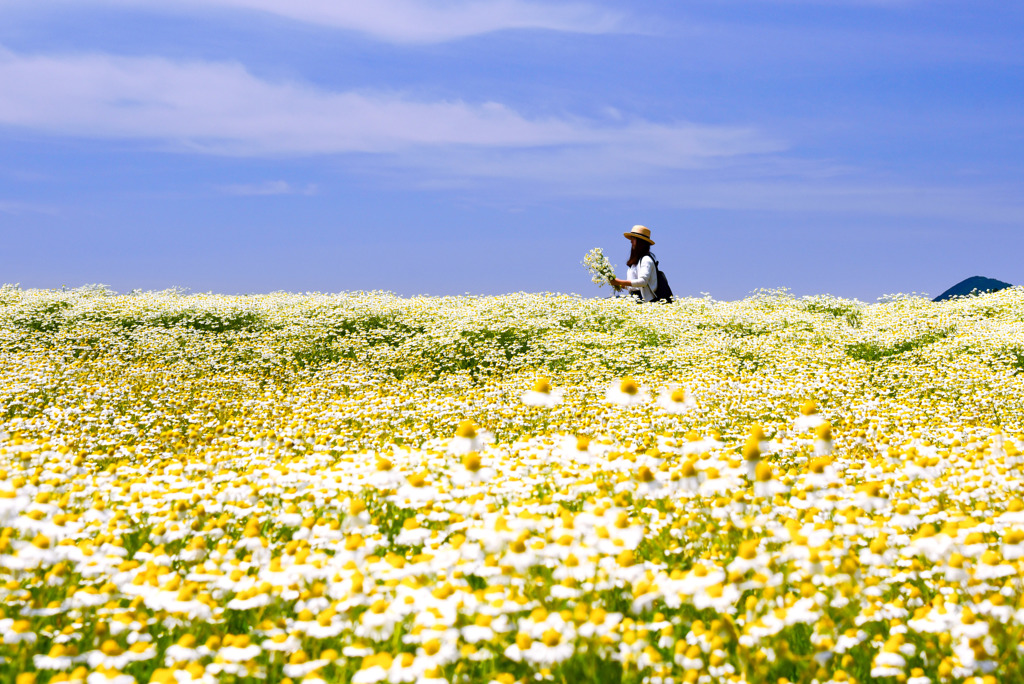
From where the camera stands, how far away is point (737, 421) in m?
7.67

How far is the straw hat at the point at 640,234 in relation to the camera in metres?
15.7

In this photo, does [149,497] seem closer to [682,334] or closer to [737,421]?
[737,421]

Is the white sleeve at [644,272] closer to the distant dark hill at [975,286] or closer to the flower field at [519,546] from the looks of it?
the flower field at [519,546]

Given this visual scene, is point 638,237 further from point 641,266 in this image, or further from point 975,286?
point 975,286

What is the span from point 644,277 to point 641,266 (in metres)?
0.25

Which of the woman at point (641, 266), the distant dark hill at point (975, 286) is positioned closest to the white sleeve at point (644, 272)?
the woman at point (641, 266)

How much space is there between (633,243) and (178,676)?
1419 centimetres

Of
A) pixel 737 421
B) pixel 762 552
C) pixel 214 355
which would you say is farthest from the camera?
pixel 214 355

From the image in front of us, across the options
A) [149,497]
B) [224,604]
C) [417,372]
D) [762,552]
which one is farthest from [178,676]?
[417,372]

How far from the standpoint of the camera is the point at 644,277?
52.7 feet

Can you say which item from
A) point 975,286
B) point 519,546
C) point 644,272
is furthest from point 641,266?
point 975,286

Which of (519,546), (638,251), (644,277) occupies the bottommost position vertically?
(519,546)

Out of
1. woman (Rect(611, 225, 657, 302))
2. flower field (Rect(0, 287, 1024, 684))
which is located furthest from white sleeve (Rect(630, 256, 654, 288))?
flower field (Rect(0, 287, 1024, 684))

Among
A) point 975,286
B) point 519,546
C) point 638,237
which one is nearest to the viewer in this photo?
point 519,546
